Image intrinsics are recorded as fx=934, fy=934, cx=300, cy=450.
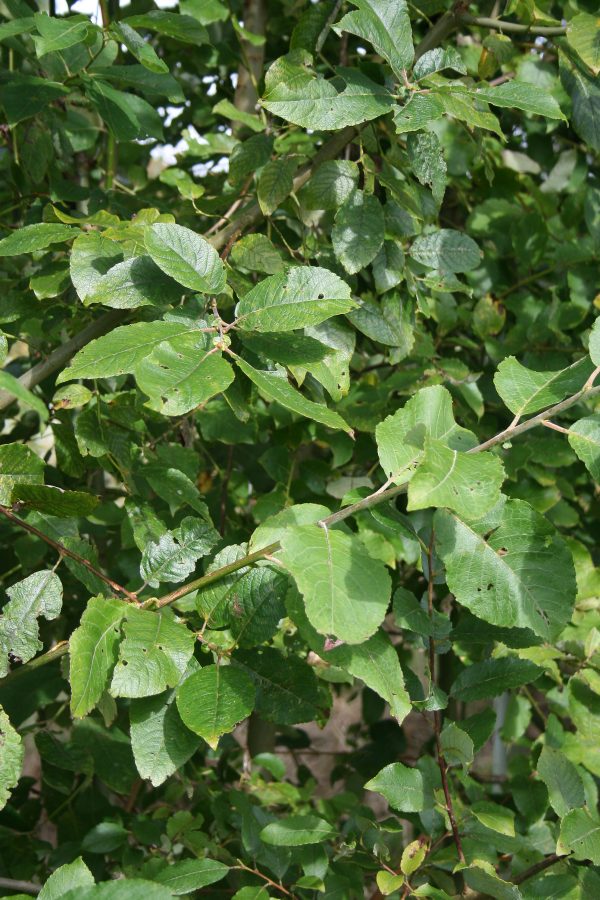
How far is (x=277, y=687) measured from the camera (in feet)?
2.71

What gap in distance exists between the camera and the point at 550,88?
1.43 m

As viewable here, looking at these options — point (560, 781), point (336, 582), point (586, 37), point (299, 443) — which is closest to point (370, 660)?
point (336, 582)

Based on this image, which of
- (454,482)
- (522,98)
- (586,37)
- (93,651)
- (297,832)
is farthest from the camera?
(586,37)

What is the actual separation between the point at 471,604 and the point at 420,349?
2.04 feet

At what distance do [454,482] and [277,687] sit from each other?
0.31m

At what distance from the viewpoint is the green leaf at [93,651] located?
2.28 feet

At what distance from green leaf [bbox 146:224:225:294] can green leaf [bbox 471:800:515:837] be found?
55 cm

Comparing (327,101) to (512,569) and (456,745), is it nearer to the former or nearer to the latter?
(512,569)

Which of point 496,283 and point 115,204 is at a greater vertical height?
point 115,204

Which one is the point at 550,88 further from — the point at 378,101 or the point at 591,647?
the point at 591,647

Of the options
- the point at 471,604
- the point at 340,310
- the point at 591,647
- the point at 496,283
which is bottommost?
the point at 591,647

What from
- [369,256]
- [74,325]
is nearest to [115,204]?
[74,325]

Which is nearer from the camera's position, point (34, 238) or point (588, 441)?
point (588, 441)

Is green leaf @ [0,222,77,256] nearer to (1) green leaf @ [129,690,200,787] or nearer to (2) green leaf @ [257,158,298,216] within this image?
(2) green leaf @ [257,158,298,216]
